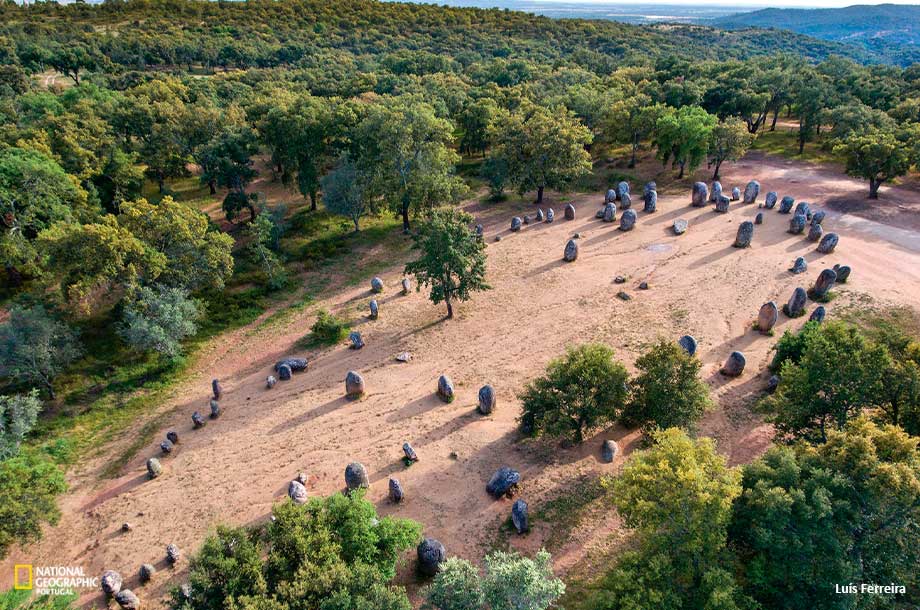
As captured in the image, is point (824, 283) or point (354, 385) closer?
point (354, 385)

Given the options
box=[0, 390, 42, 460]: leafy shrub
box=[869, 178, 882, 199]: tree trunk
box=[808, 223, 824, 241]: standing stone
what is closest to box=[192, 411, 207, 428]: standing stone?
box=[0, 390, 42, 460]: leafy shrub

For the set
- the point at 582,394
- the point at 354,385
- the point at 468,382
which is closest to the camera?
the point at 582,394

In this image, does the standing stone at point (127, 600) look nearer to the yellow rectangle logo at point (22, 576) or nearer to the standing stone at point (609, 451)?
the yellow rectangle logo at point (22, 576)

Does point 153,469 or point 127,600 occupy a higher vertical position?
point 153,469

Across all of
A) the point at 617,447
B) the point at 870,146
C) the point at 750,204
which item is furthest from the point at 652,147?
the point at 617,447

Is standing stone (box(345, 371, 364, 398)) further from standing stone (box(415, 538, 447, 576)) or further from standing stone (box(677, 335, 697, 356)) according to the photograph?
standing stone (box(677, 335, 697, 356))

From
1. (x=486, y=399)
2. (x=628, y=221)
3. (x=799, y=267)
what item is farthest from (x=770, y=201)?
(x=486, y=399)

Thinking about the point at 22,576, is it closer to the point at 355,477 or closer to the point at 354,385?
the point at 355,477
